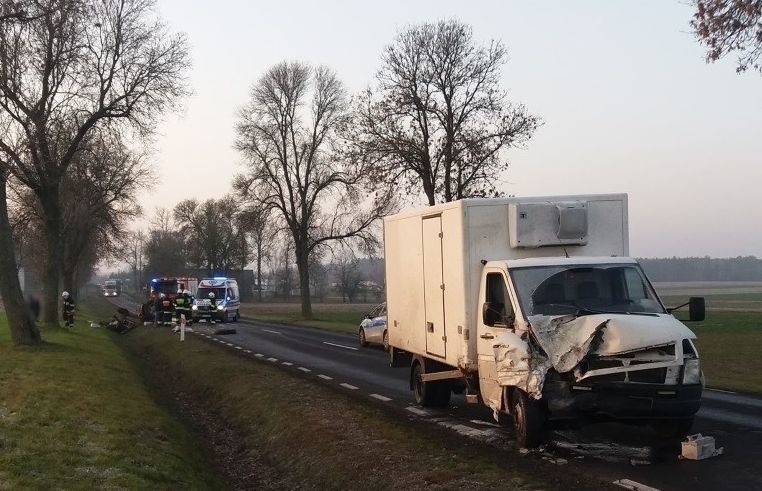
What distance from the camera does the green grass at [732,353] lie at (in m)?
16.4

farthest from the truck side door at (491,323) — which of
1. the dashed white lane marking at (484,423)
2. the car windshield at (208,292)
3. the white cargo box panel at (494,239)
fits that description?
the car windshield at (208,292)

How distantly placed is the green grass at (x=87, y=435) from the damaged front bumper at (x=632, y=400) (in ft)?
14.2

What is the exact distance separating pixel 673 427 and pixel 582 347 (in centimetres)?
177

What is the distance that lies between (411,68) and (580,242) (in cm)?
2464

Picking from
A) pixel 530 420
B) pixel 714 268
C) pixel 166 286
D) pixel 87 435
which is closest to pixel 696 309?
pixel 530 420

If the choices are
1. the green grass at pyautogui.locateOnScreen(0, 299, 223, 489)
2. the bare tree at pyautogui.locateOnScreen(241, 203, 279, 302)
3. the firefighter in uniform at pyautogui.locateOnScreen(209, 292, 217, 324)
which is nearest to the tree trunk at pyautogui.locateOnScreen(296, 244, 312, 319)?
the bare tree at pyautogui.locateOnScreen(241, 203, 279, 302)

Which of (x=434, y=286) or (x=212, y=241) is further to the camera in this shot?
(x=212, y=241)

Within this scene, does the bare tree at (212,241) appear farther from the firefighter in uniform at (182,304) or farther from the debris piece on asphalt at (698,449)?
the debris piece on asphalt at (698,449)

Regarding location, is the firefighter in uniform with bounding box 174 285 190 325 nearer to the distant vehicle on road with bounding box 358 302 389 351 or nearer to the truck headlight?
the distant vehicle on road with bounding box 358 302 389 351

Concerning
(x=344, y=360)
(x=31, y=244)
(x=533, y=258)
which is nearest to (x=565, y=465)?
(x=533, y=258)

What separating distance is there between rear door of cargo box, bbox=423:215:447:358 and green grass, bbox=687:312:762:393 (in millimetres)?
6946

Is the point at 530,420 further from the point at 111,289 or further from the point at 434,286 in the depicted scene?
the point at 111,289

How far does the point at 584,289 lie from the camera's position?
9359 millimetres

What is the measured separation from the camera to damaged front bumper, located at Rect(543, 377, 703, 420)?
7977 millimetres
